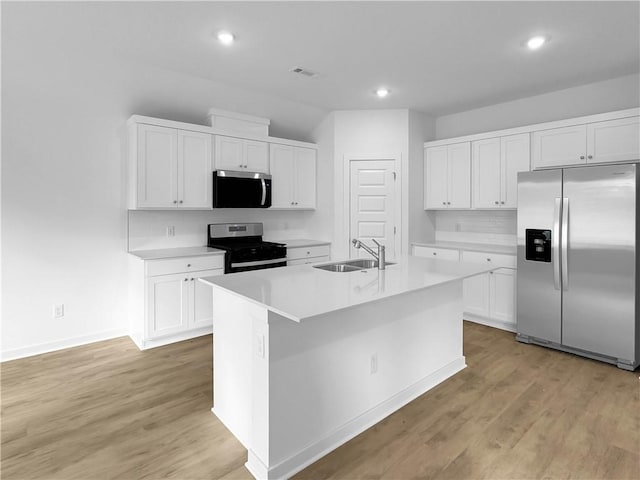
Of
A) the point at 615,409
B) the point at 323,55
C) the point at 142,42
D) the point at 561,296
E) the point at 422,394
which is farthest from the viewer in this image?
the point at 561,296

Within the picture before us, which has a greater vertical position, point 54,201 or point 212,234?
point 54,201

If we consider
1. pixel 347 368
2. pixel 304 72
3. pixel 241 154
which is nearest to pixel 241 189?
pixel 241 154

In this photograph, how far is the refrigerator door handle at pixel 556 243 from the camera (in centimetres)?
349

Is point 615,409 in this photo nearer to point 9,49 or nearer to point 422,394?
point 422,394

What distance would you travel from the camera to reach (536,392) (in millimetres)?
2787

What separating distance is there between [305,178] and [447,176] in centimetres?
187

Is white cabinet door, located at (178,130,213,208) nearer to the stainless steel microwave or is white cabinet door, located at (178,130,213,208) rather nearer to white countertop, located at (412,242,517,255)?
the stainless steel microwave

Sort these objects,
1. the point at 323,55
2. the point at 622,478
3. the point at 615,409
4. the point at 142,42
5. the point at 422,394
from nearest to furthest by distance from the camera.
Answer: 1. the point at 622,478
2. the point at 615,409
3. the point at 422,394
4. the point at 142,42
5. the point at 323,55

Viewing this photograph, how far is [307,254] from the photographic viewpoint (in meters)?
4.86

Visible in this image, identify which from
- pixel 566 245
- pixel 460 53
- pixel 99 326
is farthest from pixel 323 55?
pixel 99 326

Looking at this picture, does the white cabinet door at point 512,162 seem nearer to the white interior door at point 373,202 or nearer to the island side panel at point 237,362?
the white interior door at point 373,202

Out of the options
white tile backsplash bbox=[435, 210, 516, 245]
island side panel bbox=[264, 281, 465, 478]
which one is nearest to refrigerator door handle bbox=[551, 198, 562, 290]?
white tile backsplash bbox=[435, 210, 516, 245]

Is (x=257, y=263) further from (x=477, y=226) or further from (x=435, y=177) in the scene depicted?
(x=477, y=226)

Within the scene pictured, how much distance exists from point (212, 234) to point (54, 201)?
156cm
